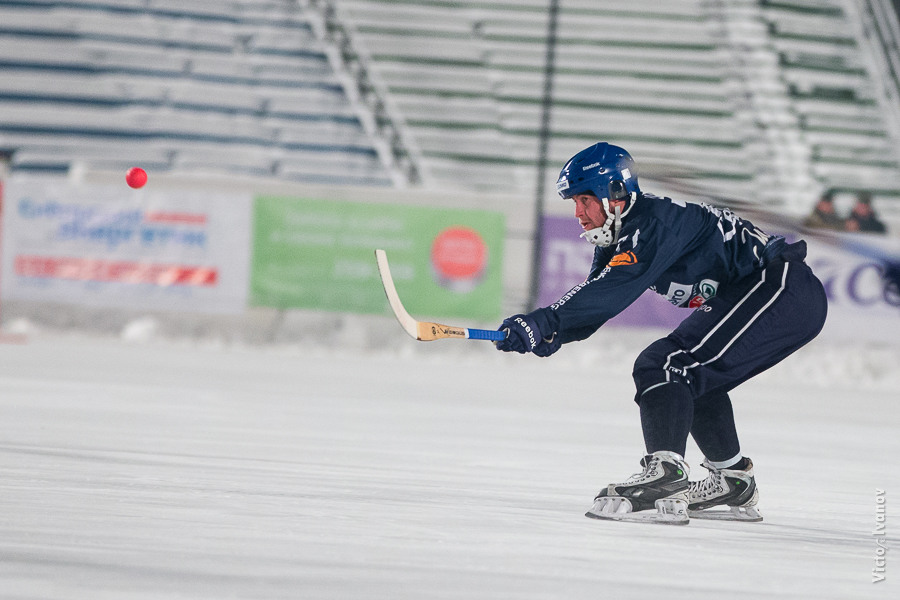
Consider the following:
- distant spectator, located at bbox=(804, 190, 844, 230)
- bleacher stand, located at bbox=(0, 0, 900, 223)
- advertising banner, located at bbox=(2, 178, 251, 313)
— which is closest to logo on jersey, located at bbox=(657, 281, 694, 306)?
advertising banner, located at bbox=(2, 178, 251, 313)

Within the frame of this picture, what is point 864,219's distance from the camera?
12289 millimetres

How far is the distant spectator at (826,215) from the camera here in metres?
12.4

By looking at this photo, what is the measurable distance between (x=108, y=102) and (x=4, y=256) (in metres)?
3.95

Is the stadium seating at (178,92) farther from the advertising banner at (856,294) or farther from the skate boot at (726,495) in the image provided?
the skate boot at (726,495)

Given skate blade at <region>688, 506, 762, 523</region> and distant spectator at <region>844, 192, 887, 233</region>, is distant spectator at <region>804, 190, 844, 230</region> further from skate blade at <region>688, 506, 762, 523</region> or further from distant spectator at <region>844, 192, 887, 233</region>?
skate blade at <region>688, 506, 762, 523</region>

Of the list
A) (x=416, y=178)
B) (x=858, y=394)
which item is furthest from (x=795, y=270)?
(x=416, y=178)

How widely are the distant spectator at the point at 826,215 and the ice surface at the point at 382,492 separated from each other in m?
3.29

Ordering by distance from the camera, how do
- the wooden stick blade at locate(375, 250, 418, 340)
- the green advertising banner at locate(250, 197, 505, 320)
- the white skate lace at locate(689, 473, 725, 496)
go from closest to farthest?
the wooden stick blade at locate(375, 250, 418, 340) → the white skate lace at locate(689, 473, 725, 496) → the green advertising banner at locate(250, 197, 505, 320)

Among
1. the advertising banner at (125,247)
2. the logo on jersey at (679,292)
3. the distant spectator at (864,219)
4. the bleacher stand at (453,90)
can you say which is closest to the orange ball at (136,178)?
the logo on jersey at (679,292)

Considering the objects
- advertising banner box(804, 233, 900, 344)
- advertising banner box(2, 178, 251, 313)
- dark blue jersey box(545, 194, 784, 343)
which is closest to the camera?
dark blue jersey box(545, 194, 784, 343)

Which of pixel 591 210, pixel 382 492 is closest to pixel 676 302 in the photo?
pixel 591 210

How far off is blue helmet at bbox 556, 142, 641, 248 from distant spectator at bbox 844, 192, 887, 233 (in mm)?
8832

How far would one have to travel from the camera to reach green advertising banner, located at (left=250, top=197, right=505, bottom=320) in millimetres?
11859

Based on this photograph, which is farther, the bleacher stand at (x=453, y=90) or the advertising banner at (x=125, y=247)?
the bleacher stand at (x=453, y=90)
